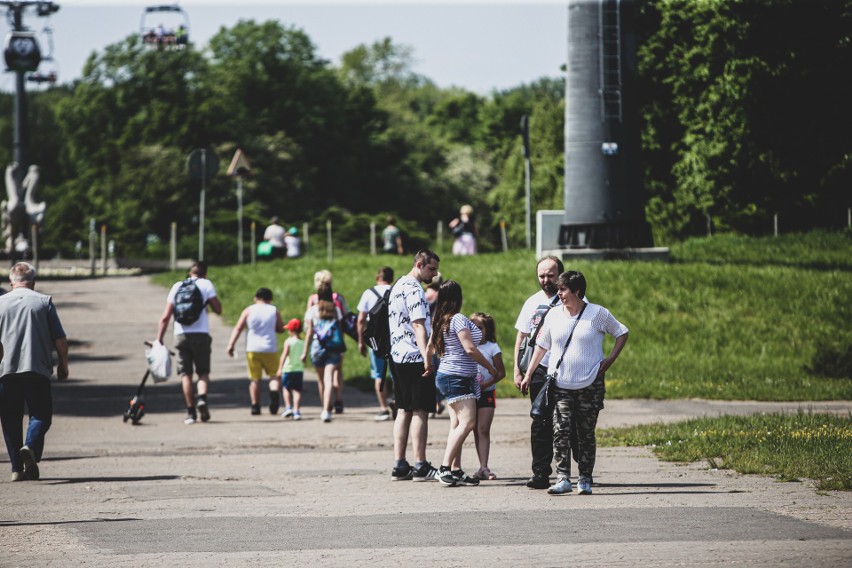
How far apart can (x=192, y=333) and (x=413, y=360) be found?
20.7ft

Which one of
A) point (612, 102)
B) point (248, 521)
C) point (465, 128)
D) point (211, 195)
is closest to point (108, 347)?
point (612, 102)

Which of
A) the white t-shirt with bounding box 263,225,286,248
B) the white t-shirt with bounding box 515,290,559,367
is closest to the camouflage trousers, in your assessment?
the white t-shirt with bounding box 515,290,559,367

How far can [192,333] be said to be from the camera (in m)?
17.1

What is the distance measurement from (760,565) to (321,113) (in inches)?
2800

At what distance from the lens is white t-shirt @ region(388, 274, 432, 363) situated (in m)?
11.3

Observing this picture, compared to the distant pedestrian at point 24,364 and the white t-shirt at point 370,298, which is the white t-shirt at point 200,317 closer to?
the white t-shirt at point 370,298

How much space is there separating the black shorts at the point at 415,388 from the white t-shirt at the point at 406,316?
68mm

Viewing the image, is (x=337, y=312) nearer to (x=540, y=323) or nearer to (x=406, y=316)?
(x=406, y=316)

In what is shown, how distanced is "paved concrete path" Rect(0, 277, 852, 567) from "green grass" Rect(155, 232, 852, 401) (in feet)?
14.2

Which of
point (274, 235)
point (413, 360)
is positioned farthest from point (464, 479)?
point (274, 235)

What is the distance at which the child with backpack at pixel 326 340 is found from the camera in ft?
55.3

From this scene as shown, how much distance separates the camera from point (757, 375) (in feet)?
69.4

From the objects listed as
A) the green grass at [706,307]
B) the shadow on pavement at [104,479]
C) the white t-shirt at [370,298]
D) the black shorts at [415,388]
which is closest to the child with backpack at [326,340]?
the white t-shirt at [370,298]

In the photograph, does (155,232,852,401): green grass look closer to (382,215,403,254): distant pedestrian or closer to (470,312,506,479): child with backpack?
(382,215,403,254): distant pedestrian
